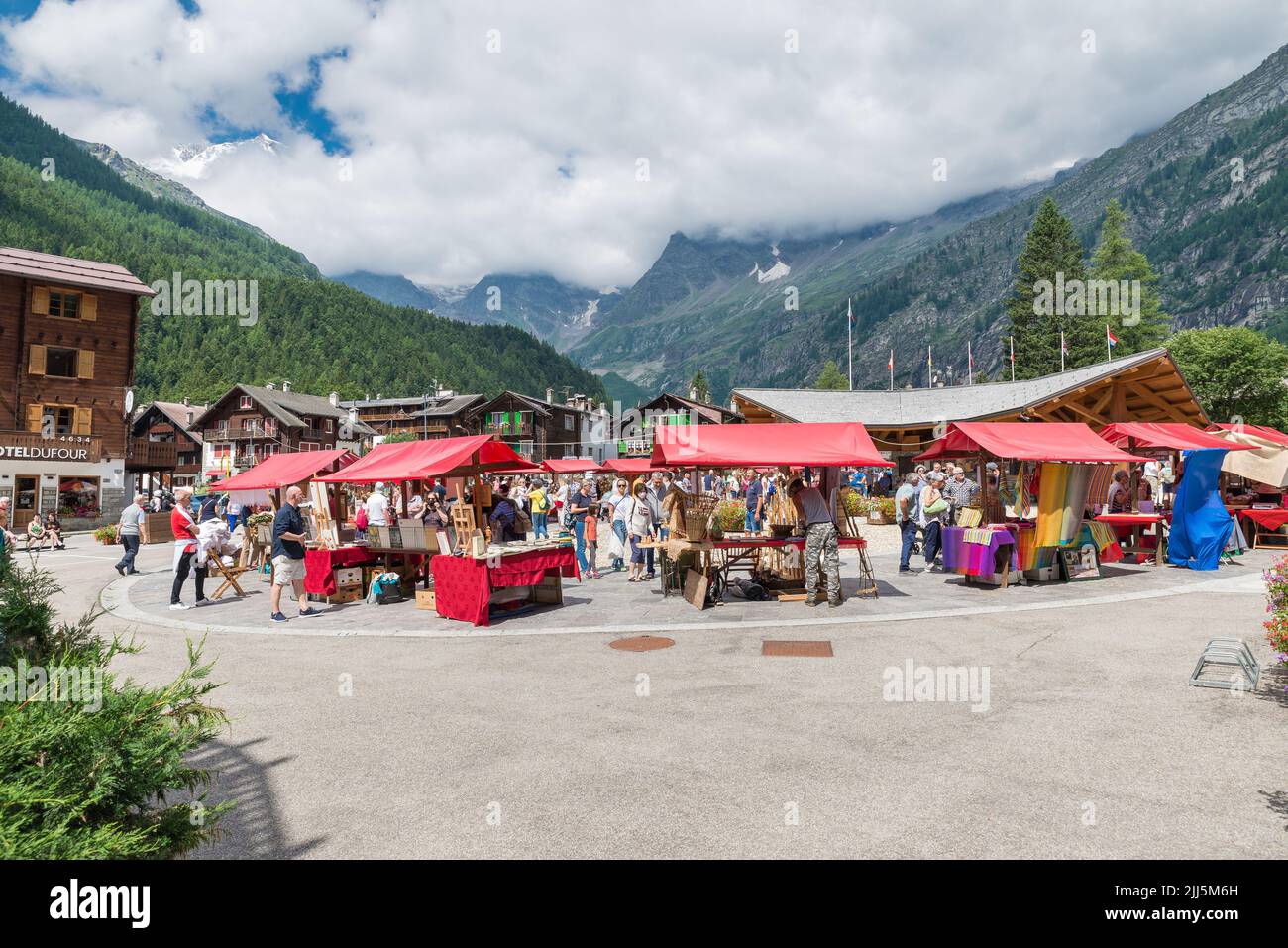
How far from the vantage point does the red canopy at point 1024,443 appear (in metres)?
13.5

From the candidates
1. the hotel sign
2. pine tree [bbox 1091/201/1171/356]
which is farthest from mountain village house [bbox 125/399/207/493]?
pine tree [bbox 1091/201/1171/356]

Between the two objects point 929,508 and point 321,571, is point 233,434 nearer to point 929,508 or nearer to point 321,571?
point 321,571

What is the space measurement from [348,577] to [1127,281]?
7083 cm

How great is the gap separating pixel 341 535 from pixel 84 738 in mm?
14176

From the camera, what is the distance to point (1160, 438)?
17.0 metres

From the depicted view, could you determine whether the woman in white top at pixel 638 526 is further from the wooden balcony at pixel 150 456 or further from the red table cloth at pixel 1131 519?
the wooden balcony at pixel 150 456

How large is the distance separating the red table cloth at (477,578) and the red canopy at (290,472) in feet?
22.0

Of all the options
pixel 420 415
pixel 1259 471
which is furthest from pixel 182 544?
pixel 420 415

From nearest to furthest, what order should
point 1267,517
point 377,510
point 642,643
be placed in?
point 642,643 < point 377,510 < point 1267,517

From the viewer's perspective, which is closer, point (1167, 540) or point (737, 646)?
point (737, 646)

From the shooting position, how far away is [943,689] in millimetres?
7328

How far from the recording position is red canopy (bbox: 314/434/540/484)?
12539 mm
